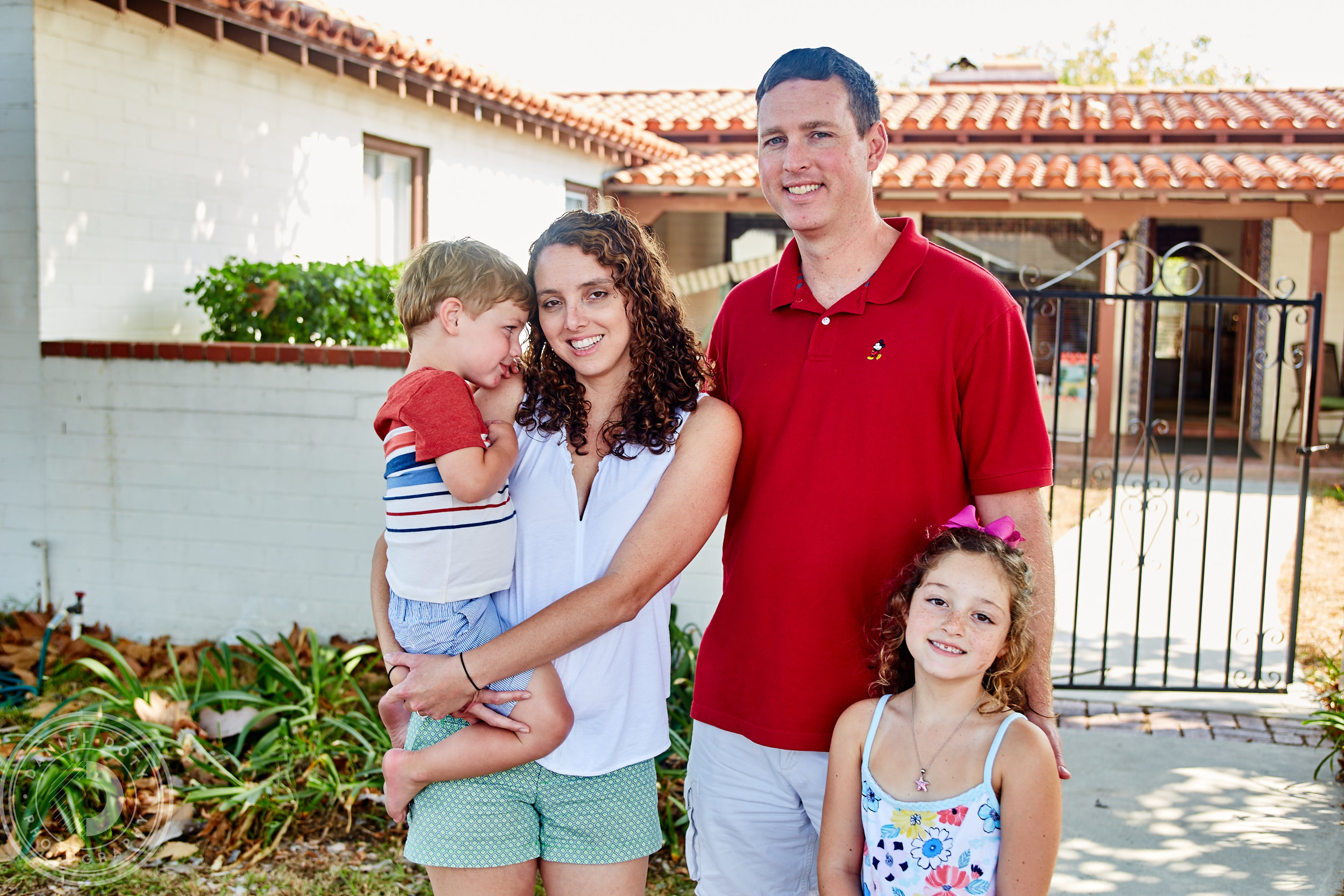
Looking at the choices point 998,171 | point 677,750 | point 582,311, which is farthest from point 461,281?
point 998,171

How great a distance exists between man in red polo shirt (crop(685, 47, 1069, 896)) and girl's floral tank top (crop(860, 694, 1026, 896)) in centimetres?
7

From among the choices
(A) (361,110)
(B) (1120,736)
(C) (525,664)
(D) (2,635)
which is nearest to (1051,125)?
(A) (361,110)

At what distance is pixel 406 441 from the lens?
2084mm

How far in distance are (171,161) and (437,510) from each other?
5345 millimetres

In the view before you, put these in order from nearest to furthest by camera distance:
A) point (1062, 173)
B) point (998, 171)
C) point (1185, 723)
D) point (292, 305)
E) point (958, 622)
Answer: point (958, 622) < point (1185, 723) < point (292, 305) < point (1062, 173) < point (998, 171)

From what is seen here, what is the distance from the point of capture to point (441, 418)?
2029 mm

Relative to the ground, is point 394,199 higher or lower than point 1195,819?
higher

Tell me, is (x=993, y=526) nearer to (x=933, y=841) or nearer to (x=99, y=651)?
(x=933, y=841)

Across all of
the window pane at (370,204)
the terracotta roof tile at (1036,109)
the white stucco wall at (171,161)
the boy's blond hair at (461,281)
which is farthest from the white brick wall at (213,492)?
the terracotta roof tile at (1036,109)

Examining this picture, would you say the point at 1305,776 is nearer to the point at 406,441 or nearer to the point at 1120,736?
the point at 1120,736

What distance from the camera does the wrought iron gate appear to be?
16.6 ft

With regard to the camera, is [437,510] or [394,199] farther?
[394,199]

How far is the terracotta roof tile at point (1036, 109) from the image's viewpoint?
12383 mm

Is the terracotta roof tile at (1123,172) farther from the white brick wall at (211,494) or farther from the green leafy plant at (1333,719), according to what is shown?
the white brick wall at (211,494)
